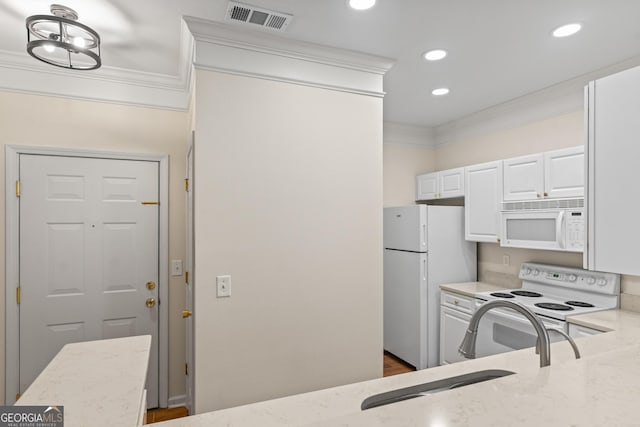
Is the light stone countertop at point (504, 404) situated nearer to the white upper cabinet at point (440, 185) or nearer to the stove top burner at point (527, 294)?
the stove top burner at point (527, 294)

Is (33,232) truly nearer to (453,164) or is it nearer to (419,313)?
(419,313)

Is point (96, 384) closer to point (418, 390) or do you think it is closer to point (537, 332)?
point (418, 390)

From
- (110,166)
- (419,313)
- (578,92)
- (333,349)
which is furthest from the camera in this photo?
(419,313)

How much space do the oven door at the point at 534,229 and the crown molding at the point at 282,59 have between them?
64.9 inches

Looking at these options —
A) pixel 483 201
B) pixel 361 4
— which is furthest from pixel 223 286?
pixel 483 201

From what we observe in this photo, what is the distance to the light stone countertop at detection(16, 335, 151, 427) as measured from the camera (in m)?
0.84

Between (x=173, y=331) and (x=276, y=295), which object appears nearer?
(x=276, y=295)

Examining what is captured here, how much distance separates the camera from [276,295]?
2.07m

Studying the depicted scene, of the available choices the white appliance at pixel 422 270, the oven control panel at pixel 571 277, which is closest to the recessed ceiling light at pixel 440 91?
the white appliance at pixel 422 270

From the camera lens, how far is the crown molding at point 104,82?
7.71 feet

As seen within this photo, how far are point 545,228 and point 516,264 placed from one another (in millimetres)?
687

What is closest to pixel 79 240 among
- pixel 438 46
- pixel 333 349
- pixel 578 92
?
pixel 333 349

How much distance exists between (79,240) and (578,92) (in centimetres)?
402

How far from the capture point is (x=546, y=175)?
9.05 feet
